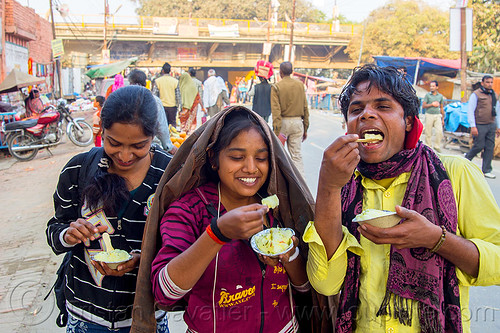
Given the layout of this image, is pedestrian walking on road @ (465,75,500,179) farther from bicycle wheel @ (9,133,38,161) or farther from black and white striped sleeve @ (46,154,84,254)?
bicycle wheel @ (9,133,38,161)

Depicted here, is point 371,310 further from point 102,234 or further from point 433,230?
point 102,234

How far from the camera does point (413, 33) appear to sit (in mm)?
27250

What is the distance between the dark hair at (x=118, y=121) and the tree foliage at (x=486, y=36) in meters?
18.4

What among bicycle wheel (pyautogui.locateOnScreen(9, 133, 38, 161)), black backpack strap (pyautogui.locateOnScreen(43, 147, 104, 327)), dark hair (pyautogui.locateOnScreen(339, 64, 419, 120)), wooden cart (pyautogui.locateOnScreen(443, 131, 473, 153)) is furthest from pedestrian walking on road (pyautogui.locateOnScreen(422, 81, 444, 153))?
bicycle wheel (pyautogui.locateOnScreen(9, 133, 38, 161))

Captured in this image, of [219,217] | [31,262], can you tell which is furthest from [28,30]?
[219,217]

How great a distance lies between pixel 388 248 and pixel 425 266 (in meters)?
0.15

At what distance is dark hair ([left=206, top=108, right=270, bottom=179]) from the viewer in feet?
5.15

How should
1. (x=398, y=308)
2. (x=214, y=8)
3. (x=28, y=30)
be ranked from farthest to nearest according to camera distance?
(x=214, y=8) → (x=28, y=30) → (x=398, y=308)

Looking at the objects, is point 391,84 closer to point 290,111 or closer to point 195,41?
point 290,111

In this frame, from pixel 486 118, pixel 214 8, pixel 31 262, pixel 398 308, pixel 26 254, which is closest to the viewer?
pixel 398 308

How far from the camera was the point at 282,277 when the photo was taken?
157 cm

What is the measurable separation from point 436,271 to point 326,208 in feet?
1.52

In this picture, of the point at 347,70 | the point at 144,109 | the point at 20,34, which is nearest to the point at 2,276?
the point at 144,109

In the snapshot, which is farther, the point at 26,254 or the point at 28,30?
the point at 28,30
